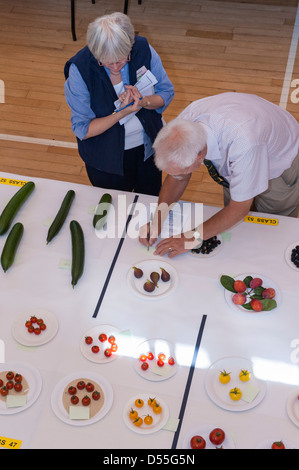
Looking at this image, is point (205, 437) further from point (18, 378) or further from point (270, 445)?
point (18, 378)

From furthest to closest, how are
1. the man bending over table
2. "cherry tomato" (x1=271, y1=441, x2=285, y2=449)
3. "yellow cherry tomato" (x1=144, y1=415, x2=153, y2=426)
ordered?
1. the man bending over table
2. "yellow cherry tomato" (x1=144, y1=415, x2=153, y2=426)
3. "cherry tomato" (x1=271, y1=441, x2=285, y2=449)

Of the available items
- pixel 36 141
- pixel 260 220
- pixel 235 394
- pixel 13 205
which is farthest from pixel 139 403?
pixel 36 141

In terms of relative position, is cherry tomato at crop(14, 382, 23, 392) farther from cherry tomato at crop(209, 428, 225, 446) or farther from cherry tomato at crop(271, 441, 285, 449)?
cherry tomato at crop(271, 441, 285, 449)

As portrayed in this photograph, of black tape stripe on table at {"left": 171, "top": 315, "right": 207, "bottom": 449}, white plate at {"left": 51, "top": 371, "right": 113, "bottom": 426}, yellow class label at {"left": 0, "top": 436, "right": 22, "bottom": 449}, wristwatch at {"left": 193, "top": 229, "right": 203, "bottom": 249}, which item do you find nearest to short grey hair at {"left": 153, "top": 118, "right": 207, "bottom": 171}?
wristwatch at {"left": 193, "top": 229, "right": 203, "bottom": 249}

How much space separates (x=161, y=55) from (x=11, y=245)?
3490mm

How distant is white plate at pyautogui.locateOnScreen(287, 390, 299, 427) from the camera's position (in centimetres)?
233

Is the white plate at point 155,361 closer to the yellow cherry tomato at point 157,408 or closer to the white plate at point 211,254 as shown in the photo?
the yellow cherry tomato at point 157,408

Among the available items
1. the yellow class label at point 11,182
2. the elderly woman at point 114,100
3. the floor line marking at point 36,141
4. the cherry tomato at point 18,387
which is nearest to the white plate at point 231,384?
the cherry tomato at point 18,387

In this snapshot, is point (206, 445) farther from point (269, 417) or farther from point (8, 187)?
point (8, 187)

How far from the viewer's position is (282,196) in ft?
10.5

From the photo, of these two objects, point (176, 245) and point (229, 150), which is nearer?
point (229, 150)

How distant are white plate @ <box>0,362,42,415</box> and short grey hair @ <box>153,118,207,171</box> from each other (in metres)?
1.07

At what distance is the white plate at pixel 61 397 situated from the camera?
2354 millimetres
